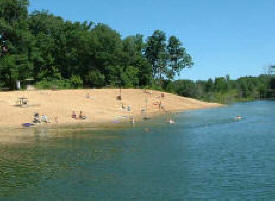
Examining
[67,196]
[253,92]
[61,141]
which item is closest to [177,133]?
[61,141]

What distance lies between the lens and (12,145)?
35.0 metres

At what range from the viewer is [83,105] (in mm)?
67688

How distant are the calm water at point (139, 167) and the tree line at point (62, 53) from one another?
1614 inches

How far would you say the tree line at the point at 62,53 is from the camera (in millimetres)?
78625

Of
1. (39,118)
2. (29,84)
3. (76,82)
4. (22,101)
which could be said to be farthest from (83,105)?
(76,82)

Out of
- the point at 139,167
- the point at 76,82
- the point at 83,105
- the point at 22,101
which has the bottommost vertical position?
the point at 139,167

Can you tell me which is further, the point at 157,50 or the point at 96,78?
the point at 157,50

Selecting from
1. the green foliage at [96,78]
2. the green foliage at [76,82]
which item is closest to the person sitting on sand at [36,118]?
the green foliage at [76,82]

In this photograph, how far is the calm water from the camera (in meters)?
19.9

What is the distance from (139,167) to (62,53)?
70697 millimetres

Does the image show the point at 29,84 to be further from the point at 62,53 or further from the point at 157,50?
the point at 157,50

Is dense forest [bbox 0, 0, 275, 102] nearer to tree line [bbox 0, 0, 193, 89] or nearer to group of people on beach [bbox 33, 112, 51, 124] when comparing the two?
tree line [bbox 0, 0, 193, 89]

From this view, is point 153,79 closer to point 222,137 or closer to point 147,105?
point 147,105

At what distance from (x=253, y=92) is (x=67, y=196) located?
180 m
